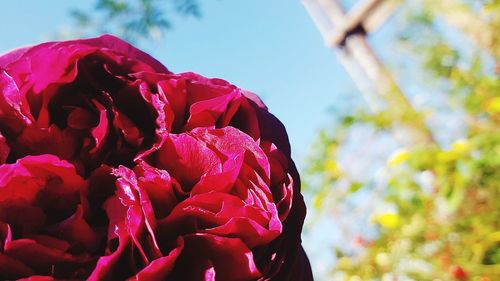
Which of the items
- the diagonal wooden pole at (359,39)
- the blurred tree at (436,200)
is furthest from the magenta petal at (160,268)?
the diagonal wooden pole at (359,39)

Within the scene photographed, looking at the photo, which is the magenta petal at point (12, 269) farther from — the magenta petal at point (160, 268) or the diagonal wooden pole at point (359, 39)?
the diagonal wooden pole at point (359, 39)

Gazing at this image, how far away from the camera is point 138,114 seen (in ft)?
1.17

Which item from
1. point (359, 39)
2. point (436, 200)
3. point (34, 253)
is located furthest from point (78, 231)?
point (359, 39)

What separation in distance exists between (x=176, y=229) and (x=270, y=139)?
0.09m

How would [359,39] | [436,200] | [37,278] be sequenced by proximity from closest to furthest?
[37,278]
[436,200]
[359,39]

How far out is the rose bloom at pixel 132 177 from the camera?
0.31m

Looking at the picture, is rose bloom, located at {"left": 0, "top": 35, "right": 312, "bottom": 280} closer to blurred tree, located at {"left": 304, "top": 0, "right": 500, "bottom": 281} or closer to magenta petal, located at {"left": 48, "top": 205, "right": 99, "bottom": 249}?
magenta petal, located at {"left": 48, "top": 205, "right": 99, "bottom": 249}

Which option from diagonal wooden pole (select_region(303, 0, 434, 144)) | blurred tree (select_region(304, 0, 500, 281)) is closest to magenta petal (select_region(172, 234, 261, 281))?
blurred tree (select_region(304, 0, 500, 281))

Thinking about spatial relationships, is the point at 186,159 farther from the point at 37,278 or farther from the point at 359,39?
the point at 359,39

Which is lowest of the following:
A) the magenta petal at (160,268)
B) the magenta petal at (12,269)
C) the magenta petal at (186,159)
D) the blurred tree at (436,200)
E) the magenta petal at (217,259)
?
the blurred tree at (436,200)

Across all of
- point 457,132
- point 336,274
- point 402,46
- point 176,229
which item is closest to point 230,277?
point 176,229

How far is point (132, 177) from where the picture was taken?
32 cm

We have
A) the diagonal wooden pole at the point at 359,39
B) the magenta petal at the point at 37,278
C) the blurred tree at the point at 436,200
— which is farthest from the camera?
the diagonal wooden pole at the point at 359,39

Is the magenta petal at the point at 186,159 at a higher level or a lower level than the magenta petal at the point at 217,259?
higher
